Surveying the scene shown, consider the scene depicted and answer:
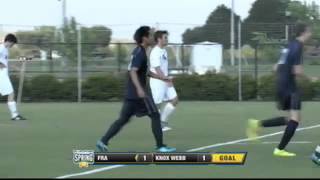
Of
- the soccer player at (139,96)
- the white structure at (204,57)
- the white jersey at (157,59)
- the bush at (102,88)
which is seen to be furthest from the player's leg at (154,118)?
the white structure at (204,57)

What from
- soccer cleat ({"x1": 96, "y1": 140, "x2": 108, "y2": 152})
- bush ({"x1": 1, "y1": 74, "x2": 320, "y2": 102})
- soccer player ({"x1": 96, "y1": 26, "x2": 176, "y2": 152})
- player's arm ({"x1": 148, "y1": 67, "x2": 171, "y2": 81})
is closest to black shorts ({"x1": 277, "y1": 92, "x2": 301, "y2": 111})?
soccer player ({"x1": 96, "y1": 26, "x2": 176, "y2": 152})

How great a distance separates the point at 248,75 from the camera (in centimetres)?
2155

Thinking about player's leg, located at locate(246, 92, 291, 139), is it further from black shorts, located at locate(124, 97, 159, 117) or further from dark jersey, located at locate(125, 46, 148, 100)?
dark jersey, located at locate(125, 46, 148, 100)

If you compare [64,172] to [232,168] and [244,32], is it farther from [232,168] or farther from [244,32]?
[244,32]

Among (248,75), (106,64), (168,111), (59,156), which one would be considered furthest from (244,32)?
(59,156)

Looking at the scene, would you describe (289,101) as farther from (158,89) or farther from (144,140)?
(158,89)

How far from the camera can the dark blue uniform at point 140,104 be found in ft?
30.6

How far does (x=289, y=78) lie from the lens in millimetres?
9188

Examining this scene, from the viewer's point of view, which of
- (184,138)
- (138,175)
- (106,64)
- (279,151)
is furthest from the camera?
(106,64)

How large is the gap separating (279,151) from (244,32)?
1460 centimetres

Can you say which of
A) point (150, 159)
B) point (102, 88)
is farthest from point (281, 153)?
point (102, 88)

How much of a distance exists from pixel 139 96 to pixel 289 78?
2095 mm

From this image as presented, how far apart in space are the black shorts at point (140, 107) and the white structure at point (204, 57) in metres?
14.0

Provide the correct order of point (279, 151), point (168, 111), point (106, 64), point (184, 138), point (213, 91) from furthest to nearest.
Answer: point (106, 64) < point (213, 91) < point (168, 111) < point (184, 138) < point (279, 151)
